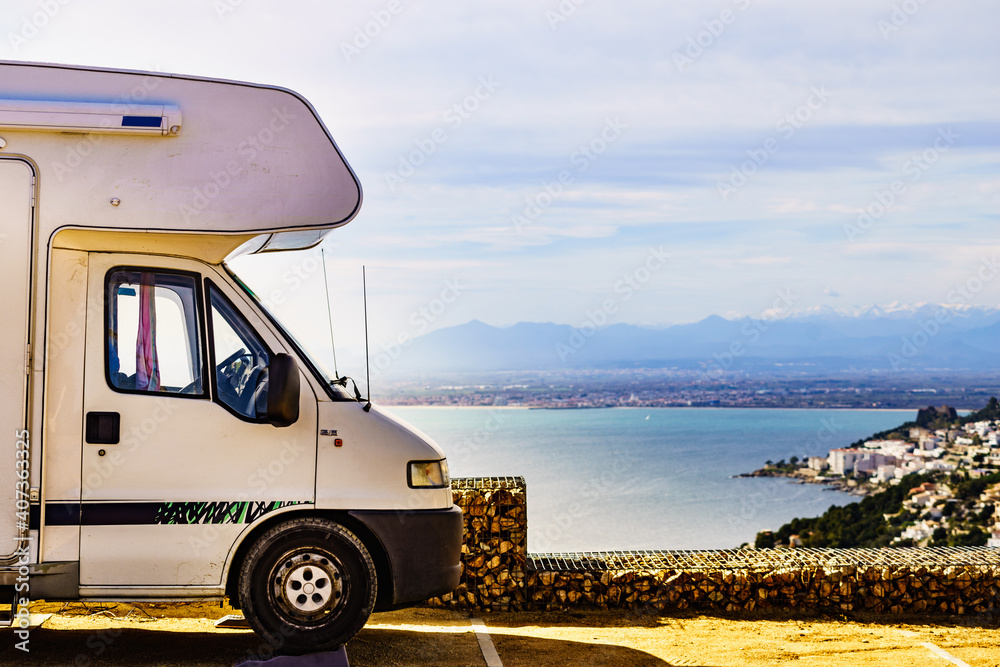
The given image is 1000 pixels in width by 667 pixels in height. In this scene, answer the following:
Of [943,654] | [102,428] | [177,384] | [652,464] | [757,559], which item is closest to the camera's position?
[102,428]

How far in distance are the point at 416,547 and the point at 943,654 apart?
4.16 meters

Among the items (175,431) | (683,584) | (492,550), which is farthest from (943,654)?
(175,431)

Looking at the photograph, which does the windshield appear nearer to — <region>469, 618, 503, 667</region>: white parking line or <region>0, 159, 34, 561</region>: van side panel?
<region>0, 159, 34, 561</region>: van side panel

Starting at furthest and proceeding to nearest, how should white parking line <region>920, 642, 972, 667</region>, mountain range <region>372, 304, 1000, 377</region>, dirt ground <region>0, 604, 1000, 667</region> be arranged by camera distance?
mountain range <region>372, 304, 1000, 377</region>
white parking line <region>920, 642, 972, 667</region>
dirt ground <region>0, 604, 1000, 667</region>

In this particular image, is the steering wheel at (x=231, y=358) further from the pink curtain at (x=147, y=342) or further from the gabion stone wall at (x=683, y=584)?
the gabion stone wall at (x=683, y=584)

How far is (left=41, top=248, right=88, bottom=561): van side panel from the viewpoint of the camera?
591 cm

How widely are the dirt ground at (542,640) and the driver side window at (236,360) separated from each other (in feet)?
5.56

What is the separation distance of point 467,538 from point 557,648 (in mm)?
1670

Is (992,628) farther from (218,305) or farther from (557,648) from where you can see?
(218,305)

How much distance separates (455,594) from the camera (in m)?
8.60

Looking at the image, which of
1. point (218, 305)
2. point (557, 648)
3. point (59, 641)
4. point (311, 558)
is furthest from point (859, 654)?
point (59, 641)

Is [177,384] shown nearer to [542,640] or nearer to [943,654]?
[542,640]

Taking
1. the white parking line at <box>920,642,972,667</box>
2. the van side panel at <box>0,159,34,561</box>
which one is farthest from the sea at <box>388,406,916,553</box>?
the van side panel at <box>0,159,34,561</box>

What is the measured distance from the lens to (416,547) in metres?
6.36
